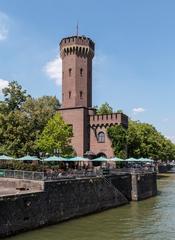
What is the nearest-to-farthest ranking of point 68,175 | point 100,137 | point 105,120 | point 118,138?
point 68,175, point 118,138, point 105,120, point 100,137

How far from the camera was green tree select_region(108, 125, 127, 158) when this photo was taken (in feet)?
225

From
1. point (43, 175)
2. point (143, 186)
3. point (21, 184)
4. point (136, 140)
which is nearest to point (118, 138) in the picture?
point (143, 186)

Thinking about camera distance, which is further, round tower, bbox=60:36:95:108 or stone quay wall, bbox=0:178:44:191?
round tower, bbox=60:36:95:108

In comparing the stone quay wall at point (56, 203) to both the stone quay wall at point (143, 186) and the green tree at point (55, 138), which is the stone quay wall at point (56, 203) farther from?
the green tree at point (55, 138)

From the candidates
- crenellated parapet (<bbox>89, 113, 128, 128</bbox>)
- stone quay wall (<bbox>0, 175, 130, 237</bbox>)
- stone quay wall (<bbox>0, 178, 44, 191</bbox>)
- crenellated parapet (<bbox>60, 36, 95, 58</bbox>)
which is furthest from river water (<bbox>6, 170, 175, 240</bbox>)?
crenellated parapet (<bbox>60, 36, 95, 58</bbox>)

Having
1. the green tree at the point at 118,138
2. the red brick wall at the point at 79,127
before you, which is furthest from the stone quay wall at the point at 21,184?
the green tree at the point at 118,138

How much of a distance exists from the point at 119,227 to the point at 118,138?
34.5 m

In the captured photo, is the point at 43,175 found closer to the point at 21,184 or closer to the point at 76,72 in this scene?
the point at 21,184

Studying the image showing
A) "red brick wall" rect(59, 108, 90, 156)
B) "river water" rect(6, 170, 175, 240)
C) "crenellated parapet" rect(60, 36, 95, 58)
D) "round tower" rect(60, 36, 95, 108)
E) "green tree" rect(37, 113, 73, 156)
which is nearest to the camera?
"river water" rect(6, 170, 175, 240)

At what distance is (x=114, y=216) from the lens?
39906mm

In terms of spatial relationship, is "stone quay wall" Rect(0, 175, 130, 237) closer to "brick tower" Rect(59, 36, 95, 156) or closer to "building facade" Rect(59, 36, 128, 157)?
"building facade" Rect(59, 36, 128, 157)

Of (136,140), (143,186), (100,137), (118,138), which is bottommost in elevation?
(143,186)

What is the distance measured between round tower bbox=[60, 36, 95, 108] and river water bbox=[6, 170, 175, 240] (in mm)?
28682

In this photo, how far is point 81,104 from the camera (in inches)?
2803
